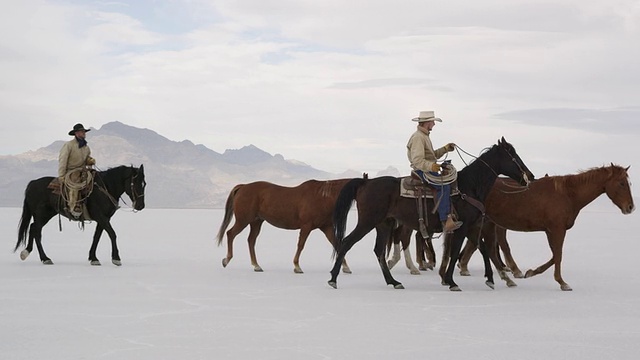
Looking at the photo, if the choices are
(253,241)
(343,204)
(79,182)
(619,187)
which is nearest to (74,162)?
(79,182)

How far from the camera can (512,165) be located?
11305mm

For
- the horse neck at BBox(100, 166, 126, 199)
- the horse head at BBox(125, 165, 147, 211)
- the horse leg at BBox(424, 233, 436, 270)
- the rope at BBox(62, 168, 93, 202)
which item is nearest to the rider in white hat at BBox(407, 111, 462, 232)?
the horse leg at BBox(424, 233, 436, 270)

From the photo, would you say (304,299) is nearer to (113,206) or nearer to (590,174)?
(590,174)

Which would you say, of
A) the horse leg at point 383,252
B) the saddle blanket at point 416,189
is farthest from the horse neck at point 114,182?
the saddle blanket at point 416,189

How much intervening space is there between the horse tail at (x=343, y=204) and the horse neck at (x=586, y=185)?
2.96m

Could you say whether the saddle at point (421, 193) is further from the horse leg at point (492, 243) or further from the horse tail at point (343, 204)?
the horse leg at point (492, 243)

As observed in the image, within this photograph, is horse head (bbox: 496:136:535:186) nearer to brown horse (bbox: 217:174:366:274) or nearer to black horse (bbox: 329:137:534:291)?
black horse (bbox: 329:137:534:291)

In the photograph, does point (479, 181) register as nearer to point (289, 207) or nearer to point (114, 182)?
point (289, 207)

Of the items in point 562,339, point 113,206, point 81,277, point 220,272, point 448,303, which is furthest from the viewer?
point 113,206

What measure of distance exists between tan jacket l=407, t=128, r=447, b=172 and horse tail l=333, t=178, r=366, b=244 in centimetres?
82

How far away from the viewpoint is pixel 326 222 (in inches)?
533

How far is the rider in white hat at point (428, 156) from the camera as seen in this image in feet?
35.9

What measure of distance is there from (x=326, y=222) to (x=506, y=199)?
10.3ft

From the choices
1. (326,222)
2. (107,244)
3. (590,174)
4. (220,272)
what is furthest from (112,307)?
(107,244)
